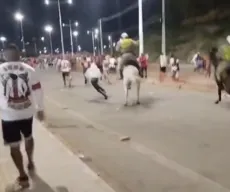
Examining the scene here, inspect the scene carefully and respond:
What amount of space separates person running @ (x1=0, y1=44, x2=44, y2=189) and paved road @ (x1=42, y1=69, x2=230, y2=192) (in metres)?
1.63

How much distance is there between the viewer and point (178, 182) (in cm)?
749

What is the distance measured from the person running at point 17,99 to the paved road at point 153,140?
5.34 ft

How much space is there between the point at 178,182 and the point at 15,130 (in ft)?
9.29

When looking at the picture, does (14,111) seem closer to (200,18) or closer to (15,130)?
(15,130)

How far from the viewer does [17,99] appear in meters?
5.98

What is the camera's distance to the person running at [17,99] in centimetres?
595

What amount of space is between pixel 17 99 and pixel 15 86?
0.55ft

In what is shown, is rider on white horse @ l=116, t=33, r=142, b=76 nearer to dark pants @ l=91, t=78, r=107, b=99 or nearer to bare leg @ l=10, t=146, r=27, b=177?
dark pants @ l=91, t=78, r=107, b=99

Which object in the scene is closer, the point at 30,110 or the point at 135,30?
the point at 30,110

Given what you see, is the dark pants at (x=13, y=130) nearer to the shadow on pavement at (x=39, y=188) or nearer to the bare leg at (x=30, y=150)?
the bare leg at (x=30, y=150)

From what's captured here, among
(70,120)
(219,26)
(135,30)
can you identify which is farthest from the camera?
(135,30)

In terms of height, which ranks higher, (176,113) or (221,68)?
(221,68)

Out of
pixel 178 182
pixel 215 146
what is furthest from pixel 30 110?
Result: pixel 215 146

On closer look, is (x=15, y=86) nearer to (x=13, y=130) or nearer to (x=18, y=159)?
(x=13, y=130)
